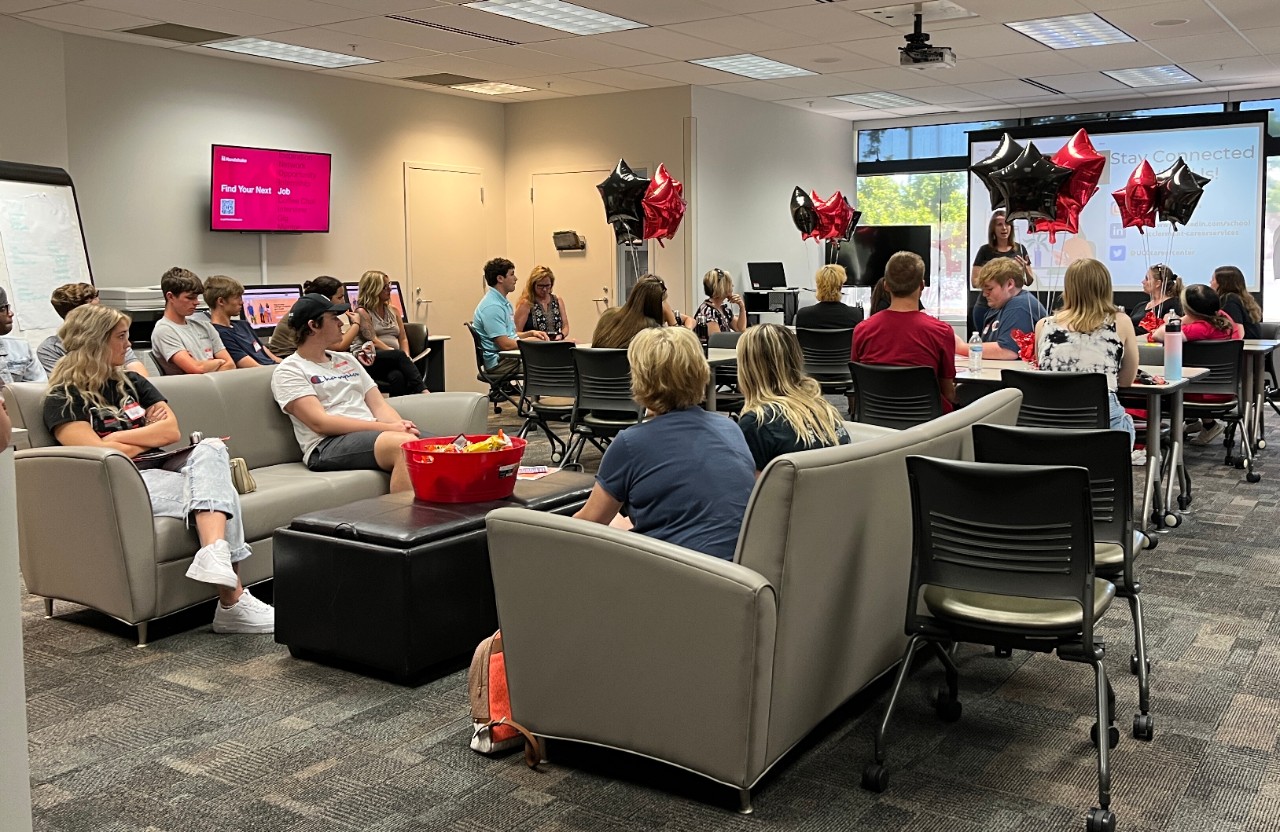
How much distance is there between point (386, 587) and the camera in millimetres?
3645

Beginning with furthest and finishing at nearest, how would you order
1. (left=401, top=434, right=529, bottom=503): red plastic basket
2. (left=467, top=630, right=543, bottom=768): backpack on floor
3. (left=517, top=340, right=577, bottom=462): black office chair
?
(left=517, top=340, right=577, bottom=462): black office chair < (left=401, top=434, right=529, bottom=503): red plastic basket < (left=467, top=630, right=543, bottom=768): backpack on floor

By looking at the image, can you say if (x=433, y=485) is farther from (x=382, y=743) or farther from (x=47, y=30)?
(x=47, y=30)

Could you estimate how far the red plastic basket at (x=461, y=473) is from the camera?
3998mm

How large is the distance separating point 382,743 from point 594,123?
29.5ft

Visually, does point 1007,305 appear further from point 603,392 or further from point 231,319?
point 231,319

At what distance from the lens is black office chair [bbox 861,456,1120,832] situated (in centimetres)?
275

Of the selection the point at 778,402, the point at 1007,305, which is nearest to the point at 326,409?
the point at 778,402

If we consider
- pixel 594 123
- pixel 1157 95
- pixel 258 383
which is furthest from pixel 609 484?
pixel 1157 95

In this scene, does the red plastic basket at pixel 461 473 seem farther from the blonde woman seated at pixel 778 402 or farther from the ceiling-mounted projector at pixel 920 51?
the ceiling-mounted projector at pixel 920 51

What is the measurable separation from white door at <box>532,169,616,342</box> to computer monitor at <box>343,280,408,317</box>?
1.74m

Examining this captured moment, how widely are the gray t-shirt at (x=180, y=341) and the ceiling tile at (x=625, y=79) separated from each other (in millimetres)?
4760

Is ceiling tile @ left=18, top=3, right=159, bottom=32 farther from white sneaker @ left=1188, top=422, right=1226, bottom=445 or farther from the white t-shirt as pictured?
white sneaker @ left=1188, top=422, right=1226, bottom=445

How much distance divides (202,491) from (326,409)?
99 centimetres

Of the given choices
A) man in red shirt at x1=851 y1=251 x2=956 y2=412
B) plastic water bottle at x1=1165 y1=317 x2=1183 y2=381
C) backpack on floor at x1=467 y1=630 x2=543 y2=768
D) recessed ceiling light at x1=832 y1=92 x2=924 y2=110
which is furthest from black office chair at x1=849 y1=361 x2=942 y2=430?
recessed ceiling light at x1=832 y1=92 x2=924 y2=110
